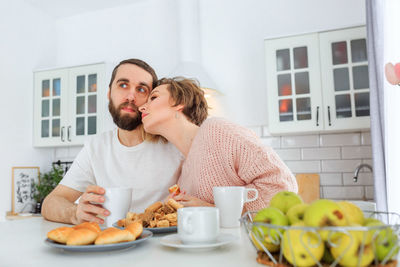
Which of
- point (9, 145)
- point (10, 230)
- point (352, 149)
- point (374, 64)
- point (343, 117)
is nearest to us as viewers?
point (10, 230)

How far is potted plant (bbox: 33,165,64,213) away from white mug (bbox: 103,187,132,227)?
9.70ft

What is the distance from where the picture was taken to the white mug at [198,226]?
0.74 m

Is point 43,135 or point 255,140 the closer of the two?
point 255,140

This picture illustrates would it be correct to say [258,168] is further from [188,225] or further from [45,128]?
[45,128]

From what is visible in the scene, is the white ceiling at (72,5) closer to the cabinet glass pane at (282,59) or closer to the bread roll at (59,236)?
the cabinet glass pane at (282,59)

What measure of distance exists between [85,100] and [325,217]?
3492 millimetres

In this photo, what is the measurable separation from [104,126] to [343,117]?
2.30m

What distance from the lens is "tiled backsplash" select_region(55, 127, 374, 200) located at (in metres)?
3.01

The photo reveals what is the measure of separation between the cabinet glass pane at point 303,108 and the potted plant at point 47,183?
8.49 feet

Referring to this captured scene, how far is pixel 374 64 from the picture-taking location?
7.64 ft

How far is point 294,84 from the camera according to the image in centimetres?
293

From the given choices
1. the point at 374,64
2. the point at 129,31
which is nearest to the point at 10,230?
the point at 374,64

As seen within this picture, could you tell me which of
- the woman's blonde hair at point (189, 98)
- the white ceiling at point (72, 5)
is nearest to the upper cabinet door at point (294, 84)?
the woman's blonde hair at point (189, 98)

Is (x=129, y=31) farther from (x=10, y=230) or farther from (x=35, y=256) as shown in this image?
(x=35, y=256)
